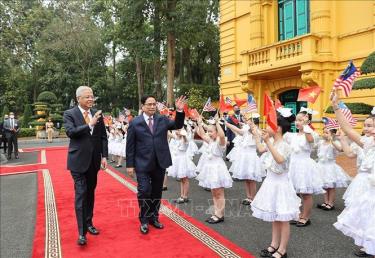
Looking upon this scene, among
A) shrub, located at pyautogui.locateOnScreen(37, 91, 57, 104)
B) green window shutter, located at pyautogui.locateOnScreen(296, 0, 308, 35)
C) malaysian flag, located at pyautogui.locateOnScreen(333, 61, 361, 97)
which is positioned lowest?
malaysian flag, located at pyautogui.locateOnScreen(333, 61, 361, 97)

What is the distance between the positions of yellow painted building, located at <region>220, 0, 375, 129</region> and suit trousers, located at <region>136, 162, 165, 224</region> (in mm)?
9236

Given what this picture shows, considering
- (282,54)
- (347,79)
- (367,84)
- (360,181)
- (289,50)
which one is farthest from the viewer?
(282,54)

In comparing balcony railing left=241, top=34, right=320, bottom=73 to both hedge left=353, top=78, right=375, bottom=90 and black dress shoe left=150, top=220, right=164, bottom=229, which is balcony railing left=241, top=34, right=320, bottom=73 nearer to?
hedge left=353, top=78, right=375, bottom=90

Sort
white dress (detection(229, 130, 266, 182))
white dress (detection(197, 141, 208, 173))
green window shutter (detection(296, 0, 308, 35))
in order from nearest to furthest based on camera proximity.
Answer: white dress (detection(197, 141, 208, 173)) → white dress (detection(229, 130, 266, 182)) → green window shutter (detection(296, 0, 308, 35))

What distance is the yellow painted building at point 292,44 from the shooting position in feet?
42.2

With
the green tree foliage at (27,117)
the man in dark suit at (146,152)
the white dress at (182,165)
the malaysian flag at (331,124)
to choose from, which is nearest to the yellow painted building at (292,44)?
the malaysian flag at (331,124)

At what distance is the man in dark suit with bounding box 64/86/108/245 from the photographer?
4.92 meters

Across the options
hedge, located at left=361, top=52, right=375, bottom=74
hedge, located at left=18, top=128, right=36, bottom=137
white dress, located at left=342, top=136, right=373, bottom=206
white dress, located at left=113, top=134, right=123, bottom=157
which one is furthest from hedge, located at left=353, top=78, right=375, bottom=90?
hedge, located at left=18, top=128, right=36, bottom=137

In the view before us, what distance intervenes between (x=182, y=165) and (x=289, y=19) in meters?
10.8

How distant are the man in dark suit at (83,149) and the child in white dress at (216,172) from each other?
175cm

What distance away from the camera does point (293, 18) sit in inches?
612

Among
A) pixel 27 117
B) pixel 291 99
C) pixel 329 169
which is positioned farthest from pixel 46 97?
pixel 329 169

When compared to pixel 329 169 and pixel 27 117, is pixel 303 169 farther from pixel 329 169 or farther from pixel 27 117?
pixel 27 117

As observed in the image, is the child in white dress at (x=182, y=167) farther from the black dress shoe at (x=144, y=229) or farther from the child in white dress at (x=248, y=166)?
the black dress shoe at (x=144, y=229)
